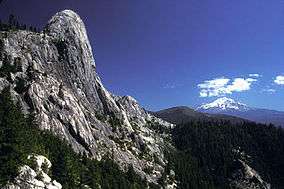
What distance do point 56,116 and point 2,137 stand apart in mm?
79969

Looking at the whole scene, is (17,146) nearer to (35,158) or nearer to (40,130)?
(35,158)

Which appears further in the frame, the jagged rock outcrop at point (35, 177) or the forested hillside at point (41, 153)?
the forested hillside at point (41, 153)

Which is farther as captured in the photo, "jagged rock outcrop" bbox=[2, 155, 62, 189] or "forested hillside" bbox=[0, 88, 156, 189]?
"forested hillside" bbox=[0, 88, 156, 189]

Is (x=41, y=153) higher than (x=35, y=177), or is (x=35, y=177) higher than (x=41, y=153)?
(x=41, y=153)

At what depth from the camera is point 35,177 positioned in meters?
109

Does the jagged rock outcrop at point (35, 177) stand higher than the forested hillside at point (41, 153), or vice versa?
the forested hillside at point (41, 153)

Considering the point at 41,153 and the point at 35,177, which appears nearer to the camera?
the point at 35,177

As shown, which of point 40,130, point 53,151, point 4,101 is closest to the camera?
point 4,101

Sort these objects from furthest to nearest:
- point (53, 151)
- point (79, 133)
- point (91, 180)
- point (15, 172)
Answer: point (79, 133) → point (91, 180) → point (53, 151) → point (15, 172)

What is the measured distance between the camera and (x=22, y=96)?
184m

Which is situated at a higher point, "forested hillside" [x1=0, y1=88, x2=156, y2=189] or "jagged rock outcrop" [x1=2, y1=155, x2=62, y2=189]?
"forested hillside" [x1=0, y1=88, x2=156, y2=189]

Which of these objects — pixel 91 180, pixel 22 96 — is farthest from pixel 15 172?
pixel 22 96

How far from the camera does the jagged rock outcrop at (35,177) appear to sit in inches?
4111

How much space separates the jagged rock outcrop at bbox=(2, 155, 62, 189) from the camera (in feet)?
343
